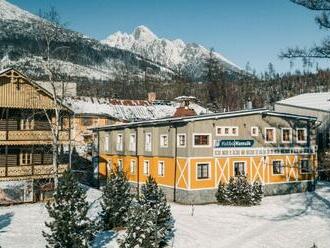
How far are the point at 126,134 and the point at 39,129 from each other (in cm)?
897

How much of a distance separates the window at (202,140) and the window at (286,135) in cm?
795

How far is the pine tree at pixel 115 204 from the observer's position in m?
25.8

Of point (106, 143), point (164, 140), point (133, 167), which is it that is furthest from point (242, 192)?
point (106, 143)

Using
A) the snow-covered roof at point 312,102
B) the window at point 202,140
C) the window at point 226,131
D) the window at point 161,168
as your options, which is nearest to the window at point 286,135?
the window at point 226,131

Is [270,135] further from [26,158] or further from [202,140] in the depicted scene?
[26,158]

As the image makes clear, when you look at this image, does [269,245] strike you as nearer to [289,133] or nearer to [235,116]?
[235,116]

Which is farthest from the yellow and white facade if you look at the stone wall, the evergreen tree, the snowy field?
the stone wall

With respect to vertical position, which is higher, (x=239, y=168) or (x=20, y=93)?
(x=20, y=93)

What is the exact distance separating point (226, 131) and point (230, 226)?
10.8 metres

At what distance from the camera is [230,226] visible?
27.7 metres

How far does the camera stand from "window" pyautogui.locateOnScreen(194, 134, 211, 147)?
35.5 metres

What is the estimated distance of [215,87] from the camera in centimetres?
9519

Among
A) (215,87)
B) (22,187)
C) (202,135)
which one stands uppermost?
(215,87)

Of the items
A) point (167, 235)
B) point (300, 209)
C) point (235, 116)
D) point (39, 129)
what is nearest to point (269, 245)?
point (167, 235)
